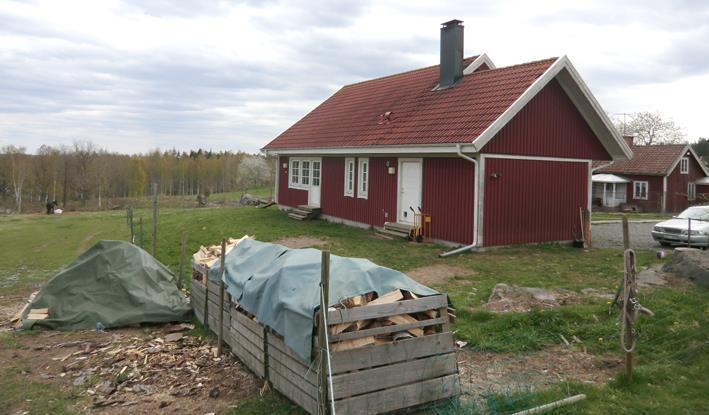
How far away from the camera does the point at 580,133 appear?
51.7ft

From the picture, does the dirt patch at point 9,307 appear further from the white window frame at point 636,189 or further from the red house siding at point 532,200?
the white window frame at point 636,189

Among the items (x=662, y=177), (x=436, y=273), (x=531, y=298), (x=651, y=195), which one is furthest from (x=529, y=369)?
(x=651, y=195)

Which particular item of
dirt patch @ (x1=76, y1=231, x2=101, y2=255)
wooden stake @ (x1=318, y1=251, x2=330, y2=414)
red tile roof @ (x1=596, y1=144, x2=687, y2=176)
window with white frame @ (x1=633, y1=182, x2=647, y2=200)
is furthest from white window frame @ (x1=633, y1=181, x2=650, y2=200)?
wooden stake @ (x1=318, y1=251, x2=330, y2=414)

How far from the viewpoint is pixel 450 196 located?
14.5 m

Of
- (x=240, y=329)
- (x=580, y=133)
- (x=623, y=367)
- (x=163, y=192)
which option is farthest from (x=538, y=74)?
(x=163, y=192)

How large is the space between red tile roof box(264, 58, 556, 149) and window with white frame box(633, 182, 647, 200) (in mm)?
22252

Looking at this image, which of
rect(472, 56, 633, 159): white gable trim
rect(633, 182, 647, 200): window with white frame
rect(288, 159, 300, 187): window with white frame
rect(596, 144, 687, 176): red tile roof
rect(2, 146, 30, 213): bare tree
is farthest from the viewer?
rect(2, 146, 30, 213): bare tree

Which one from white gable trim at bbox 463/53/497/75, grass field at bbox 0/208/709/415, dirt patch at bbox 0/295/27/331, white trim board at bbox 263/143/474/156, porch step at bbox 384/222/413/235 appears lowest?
dirt patch at bbox 0/295/27/331

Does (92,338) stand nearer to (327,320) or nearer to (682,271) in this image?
(327,320)

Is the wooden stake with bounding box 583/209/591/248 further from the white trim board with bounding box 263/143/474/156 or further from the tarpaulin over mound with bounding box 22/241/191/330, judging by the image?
the tarpaulin over mound with bounding box 22/241/191/330

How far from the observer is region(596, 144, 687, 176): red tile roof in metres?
33.9

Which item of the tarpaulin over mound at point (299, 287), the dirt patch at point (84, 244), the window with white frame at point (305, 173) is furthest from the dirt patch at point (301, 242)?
the tarpaulin over mound at point (299, 287)

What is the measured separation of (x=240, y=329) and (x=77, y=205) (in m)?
49.8

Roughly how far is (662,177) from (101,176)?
159ft
